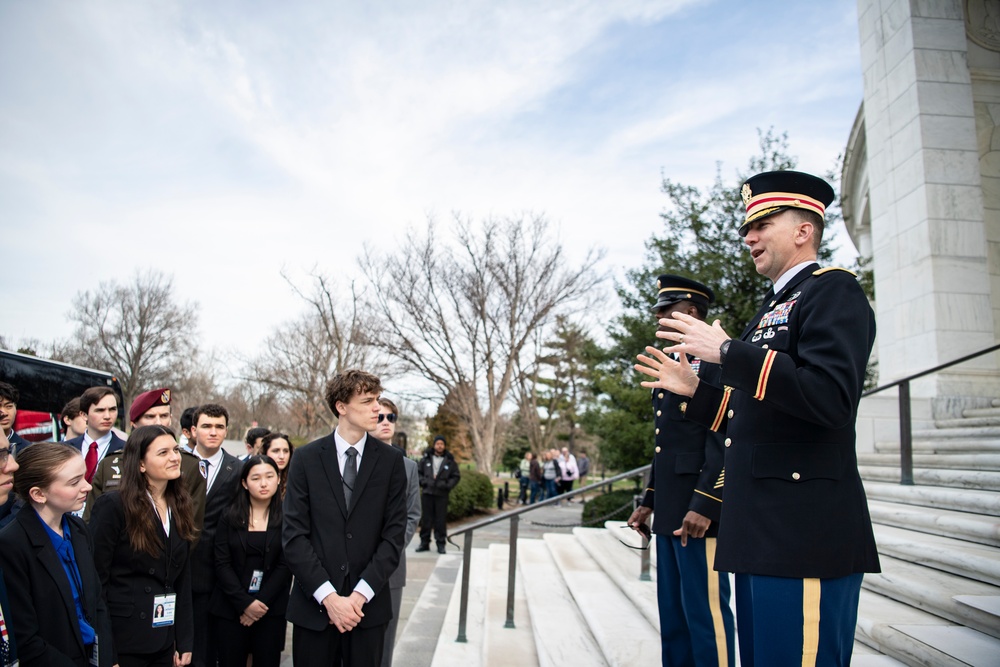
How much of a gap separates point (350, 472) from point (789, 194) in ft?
8.10

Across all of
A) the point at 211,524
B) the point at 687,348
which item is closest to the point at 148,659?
the point at 211,524

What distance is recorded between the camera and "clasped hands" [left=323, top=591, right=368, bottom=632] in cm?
314

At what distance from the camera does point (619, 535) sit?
8.87 meters

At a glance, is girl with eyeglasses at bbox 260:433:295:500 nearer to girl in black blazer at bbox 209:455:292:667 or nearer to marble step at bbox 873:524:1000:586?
girl in black blazer at bbox 209:455:292:667

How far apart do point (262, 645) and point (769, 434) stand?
11.5 ft

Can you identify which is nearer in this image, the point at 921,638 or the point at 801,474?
the point at 801,474

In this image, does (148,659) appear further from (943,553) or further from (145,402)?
(943,553)

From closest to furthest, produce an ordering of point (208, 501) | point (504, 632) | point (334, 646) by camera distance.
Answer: point (334, 646), point (208, 501), point (504, 632)

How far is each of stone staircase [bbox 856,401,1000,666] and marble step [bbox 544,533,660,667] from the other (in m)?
1.43

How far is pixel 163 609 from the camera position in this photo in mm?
3432

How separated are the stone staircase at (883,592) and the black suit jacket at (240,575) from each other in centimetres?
174

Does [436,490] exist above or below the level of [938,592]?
below

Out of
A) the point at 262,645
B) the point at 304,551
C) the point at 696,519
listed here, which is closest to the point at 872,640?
the point at 696,519

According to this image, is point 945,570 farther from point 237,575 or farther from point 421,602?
point 421,602
